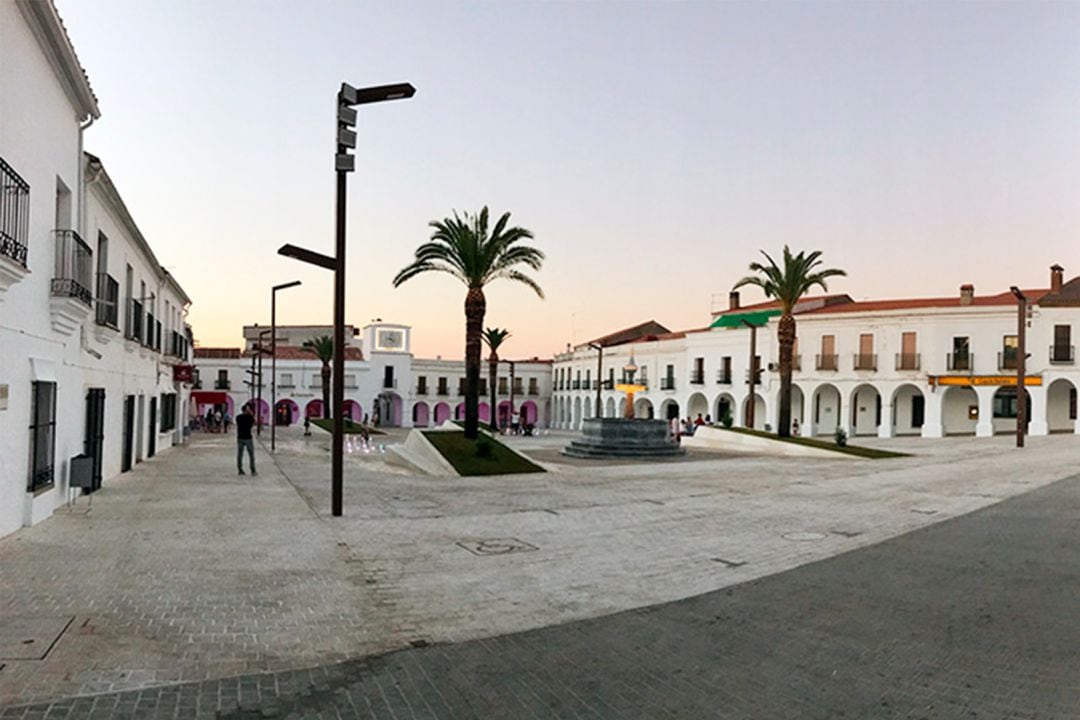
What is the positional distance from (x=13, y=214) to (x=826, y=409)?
157 feet

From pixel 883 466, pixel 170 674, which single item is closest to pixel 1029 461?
pixel 883 466

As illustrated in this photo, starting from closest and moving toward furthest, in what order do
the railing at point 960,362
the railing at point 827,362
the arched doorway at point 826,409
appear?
1. the railing at point 960,362
2. the railing at point 827,362
3. the arched doorway at point 826,409

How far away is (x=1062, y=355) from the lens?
39875 millimetres

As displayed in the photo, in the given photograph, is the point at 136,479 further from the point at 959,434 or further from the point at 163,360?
the point at 959,434

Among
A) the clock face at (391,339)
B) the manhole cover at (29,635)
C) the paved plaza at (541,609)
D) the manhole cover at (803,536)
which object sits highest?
the clock face at (391,339)

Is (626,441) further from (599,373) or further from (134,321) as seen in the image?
(599,373)

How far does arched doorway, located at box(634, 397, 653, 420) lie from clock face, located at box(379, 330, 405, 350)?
24551 millimetres

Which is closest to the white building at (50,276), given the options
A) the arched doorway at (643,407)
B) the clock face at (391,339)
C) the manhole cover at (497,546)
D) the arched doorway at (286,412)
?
the manhole cover at (497,546)

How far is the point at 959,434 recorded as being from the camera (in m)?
43.9

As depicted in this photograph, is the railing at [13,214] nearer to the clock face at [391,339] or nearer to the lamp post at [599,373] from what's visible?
the lamp post at [599,373]

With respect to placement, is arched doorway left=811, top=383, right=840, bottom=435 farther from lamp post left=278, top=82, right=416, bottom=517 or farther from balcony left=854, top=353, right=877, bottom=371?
lamp post left=278, top=82, right=416, bottom=517

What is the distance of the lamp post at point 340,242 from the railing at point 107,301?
15.9ft

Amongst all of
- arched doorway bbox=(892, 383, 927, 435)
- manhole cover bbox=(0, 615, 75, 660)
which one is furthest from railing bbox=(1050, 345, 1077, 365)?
manhole cover bbox=(0, 615, 75, 660)

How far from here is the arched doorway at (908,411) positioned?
4553cm
